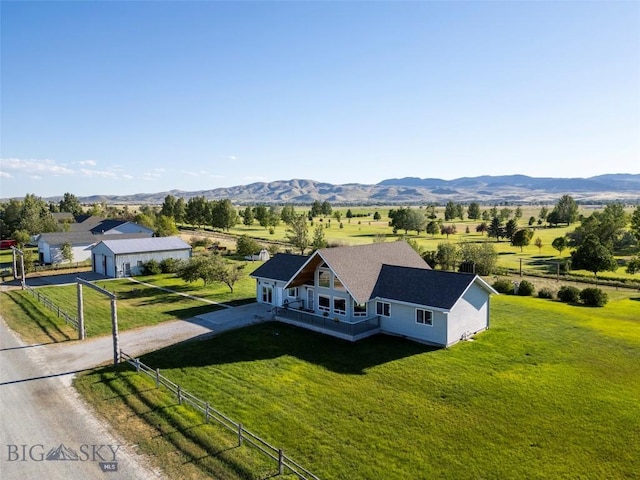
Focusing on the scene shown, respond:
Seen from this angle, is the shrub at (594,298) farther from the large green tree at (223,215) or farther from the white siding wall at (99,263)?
the large green tree at (223,215)

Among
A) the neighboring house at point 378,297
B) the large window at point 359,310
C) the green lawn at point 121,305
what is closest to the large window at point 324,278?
the neighboring house at point 378,297

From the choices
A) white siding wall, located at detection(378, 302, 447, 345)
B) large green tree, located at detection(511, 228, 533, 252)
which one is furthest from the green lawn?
large green tree, located at detection(511, 228, 533, 252)

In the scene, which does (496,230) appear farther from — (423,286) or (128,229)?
(423,286)

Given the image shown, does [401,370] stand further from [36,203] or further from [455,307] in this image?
[36,203]

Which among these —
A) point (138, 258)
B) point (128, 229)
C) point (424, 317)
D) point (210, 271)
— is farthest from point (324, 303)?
point (128, 229)

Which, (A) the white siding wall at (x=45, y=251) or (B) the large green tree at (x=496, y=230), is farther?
(B) the large green tree at (x=496, y=230)

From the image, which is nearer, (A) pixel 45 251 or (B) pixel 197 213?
(A) pixel 45 251
